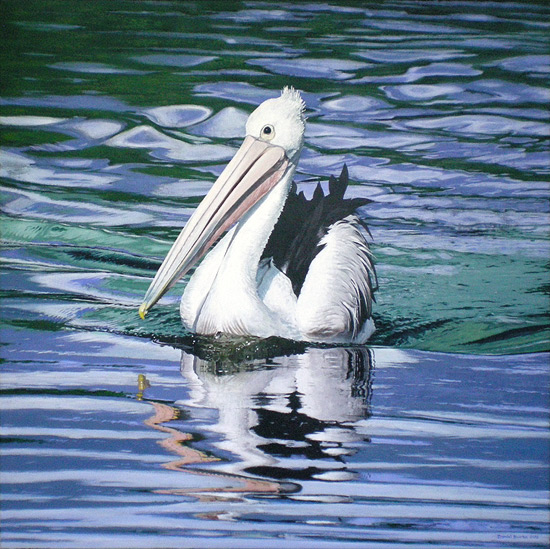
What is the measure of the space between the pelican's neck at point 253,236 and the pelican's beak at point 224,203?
4cm

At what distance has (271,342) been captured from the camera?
571 cm

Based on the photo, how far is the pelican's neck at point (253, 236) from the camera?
570cm

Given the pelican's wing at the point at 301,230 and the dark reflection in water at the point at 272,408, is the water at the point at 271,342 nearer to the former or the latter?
the dark reflection in water at the point at 272,408

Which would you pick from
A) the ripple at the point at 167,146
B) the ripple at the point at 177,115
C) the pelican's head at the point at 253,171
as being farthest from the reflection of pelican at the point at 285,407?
the ripple at the point at 177,115

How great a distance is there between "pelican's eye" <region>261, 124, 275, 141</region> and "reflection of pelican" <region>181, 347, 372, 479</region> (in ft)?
3.95

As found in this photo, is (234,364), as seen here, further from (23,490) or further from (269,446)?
(23,490)

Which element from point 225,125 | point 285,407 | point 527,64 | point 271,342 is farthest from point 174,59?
point 285,407

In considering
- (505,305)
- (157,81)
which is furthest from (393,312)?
(157,81)

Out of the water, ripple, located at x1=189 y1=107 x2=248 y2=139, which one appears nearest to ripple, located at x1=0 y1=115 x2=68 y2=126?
the water

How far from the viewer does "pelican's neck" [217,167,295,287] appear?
5699 millimetres

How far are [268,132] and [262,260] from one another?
728 millimetres

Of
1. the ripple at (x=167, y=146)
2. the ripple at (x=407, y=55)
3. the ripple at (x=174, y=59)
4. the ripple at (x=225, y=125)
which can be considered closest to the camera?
the ripple at (x=167, y=146)

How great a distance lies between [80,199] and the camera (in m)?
8.80

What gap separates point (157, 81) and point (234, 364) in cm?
730
